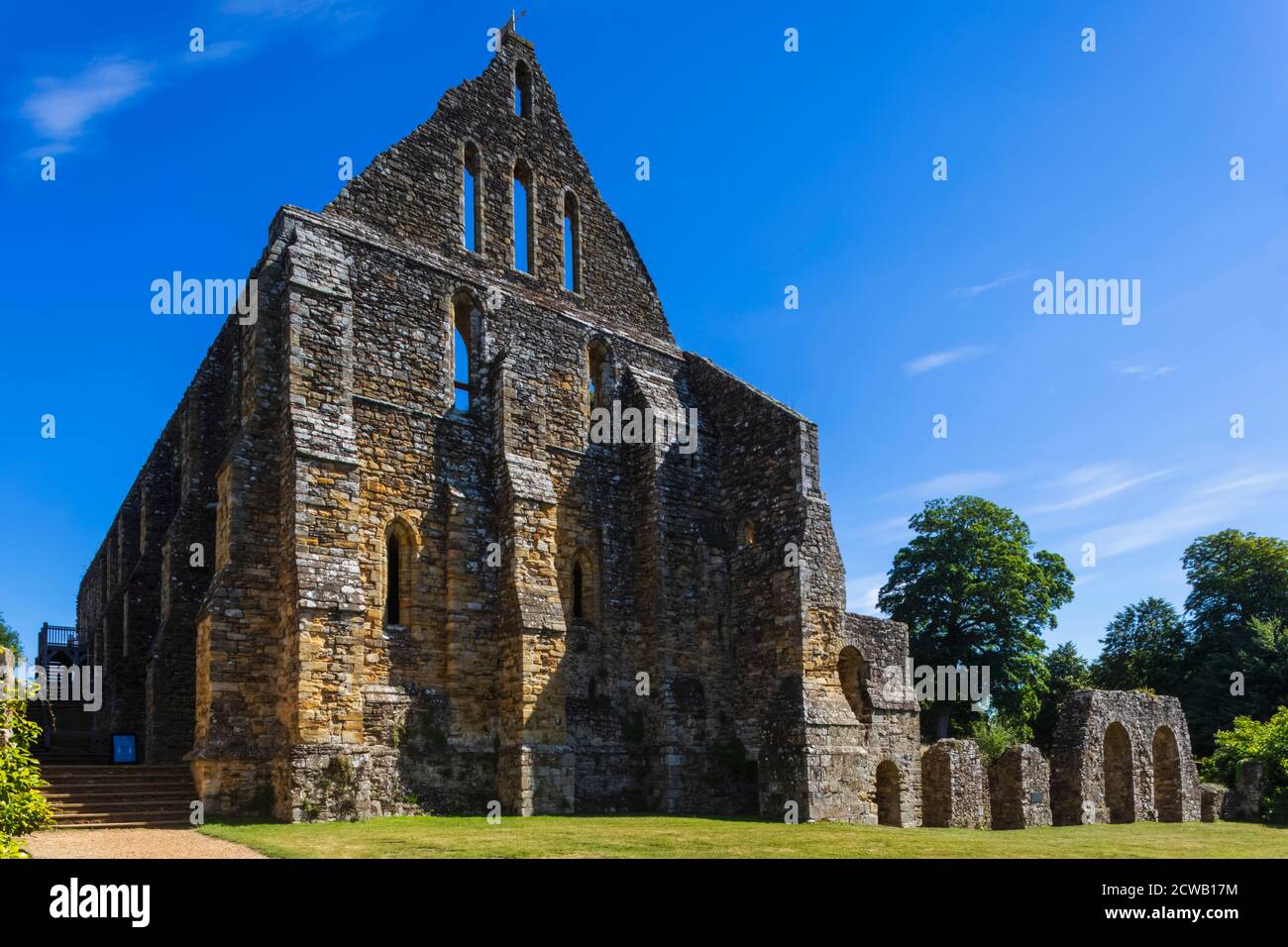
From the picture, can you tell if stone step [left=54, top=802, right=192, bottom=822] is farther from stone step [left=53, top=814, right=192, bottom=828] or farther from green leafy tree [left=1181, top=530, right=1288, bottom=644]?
green leafy tree [left=1181, top=530, right=1288, bottom=644]

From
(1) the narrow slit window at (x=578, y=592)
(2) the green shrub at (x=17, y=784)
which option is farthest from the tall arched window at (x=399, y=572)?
(2) the green shrub at (x=17, y=784)

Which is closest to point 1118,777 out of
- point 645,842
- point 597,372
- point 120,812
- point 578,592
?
point 578,592

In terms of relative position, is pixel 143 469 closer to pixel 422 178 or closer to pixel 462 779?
pixel 422 178

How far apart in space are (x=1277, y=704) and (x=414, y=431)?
3447 centimetres

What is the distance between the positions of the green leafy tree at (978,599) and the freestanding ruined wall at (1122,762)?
709 cm

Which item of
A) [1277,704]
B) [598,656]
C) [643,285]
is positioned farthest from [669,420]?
[1277,704]

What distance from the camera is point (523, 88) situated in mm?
24281

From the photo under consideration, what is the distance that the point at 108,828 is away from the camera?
14281mm

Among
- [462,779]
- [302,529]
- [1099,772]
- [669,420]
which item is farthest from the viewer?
[1099,772]

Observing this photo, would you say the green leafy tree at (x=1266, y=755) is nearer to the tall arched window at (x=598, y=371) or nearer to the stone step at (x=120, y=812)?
the tall arched window at (x=598, y=371)

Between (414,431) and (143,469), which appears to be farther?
(143,469)

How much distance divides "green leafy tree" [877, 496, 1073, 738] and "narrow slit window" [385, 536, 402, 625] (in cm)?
2456

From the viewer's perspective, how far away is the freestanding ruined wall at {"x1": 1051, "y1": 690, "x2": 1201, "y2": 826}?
2653 centimetres

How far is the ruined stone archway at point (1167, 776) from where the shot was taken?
1161 inches
